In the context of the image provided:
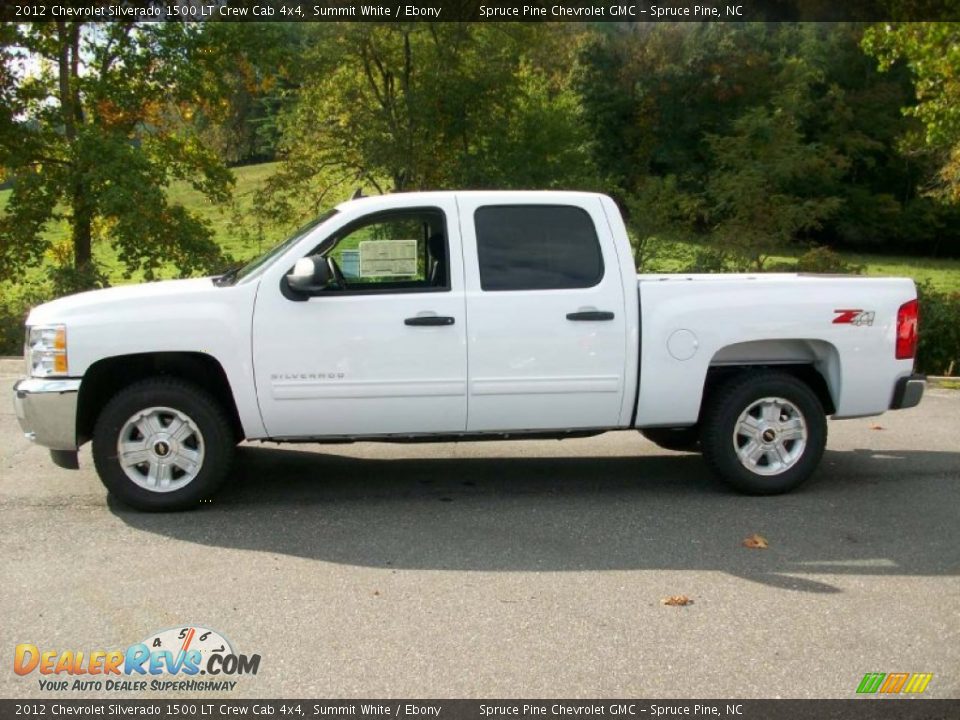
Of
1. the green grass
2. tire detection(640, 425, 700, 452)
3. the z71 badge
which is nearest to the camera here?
the z71 badge

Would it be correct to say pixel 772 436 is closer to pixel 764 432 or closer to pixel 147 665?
pixel 764 432

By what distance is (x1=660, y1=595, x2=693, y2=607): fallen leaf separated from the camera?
488cm

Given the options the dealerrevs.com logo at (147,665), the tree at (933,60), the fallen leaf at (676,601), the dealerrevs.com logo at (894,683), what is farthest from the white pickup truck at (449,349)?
the tree at (933,60)

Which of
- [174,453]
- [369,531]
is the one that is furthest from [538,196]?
[174,453]

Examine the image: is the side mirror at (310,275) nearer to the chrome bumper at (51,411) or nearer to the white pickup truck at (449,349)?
the white pickup truck at (449,349)

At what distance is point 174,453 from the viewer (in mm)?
6332

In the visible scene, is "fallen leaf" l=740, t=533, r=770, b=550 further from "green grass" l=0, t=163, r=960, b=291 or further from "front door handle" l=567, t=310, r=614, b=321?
"green grass" l=0, t=163, r=960, b=291

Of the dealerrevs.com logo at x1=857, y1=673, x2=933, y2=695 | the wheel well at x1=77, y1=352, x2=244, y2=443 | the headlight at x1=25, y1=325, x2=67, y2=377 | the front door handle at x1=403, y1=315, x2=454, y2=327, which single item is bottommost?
the dealerrevs.com logo at x1=857, y1=673, x2=933, y2=695

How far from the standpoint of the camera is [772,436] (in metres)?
→ 6.83

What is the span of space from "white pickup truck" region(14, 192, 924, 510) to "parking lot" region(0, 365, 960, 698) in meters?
0.50

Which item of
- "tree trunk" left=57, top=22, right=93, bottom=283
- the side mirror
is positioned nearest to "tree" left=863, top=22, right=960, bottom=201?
A: the side mirror

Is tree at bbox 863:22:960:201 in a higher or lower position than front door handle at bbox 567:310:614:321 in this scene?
higher

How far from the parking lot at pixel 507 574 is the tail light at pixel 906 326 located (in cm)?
102

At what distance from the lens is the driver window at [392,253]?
6.50 meters
